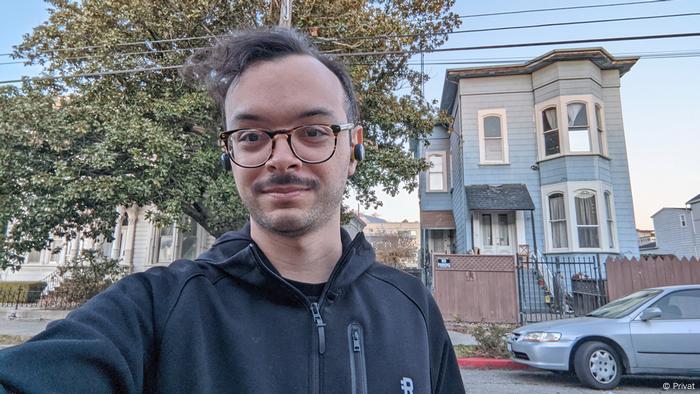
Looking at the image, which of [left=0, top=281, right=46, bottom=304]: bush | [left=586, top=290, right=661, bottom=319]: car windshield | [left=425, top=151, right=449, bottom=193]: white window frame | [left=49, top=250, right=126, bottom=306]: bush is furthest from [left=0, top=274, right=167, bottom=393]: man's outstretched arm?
[left=425, top=151, right=449, bottom=193]: white window frame

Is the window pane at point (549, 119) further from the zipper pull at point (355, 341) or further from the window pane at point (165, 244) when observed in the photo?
the window pane at point (165, 244)

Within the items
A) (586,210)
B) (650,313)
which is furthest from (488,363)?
(586,210)

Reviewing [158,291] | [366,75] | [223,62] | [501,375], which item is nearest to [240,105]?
[223,62]

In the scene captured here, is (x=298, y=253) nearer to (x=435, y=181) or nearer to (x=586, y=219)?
(x=586, y=219)

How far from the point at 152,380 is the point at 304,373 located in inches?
15.2

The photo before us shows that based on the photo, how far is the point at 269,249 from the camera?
1341mm

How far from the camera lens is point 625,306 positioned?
6328 mm

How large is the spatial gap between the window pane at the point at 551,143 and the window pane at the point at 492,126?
1.62 m

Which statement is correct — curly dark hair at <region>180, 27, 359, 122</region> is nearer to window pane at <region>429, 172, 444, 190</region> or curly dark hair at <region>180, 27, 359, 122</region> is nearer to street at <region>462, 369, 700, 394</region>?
street at <region>462, 369, 700, 394</region>

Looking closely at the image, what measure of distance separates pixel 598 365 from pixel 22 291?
1787 centimetres

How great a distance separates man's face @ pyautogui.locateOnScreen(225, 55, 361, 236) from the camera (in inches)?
50.2

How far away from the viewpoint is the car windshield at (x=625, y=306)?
609 cm

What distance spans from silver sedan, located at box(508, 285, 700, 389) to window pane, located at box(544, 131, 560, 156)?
326 inches

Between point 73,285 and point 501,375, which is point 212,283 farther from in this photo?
point 73,285
